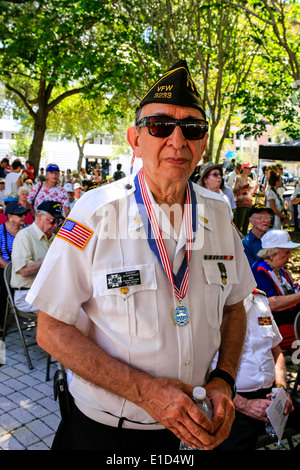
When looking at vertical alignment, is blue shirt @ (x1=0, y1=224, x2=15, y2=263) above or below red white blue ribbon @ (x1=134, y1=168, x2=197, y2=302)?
below

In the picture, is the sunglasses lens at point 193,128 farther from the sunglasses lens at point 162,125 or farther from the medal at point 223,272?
the medal at point 223,272

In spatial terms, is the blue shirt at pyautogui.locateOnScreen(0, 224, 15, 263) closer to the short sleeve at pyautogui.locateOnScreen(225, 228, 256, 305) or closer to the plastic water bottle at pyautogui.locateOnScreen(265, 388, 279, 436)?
the plastic water bottle at pyautogui.locateOnScreen(265, 388, 279, 436)

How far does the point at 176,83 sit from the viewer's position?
173 cm

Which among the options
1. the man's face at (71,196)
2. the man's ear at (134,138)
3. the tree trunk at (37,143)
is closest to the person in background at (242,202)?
the man's face at (71,196)

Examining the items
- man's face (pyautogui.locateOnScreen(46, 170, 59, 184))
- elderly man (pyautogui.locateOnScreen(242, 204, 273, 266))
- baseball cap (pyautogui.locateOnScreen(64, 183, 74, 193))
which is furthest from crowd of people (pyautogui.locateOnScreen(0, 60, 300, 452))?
baseball cap (pyautogui.locateOnScreen(64, 183, 74, 193))

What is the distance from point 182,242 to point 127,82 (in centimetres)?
1258

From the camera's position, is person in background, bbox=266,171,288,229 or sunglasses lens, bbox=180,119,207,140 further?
person in background, bbox=266,171,288,229

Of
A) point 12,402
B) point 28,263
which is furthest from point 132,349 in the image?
point 28,263

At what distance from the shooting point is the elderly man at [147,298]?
152 centimetres

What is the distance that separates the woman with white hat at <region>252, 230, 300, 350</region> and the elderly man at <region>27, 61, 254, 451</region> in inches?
92.3

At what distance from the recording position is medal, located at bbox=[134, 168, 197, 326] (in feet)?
5.25

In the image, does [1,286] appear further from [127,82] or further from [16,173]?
[127,82]

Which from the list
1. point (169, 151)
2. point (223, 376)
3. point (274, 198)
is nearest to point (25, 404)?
point (223, 376)

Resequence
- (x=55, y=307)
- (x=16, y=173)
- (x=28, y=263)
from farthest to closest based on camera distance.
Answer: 1. (x=16, y=173)
2. (x=28, y=263)
3. (x=55, y=307)
